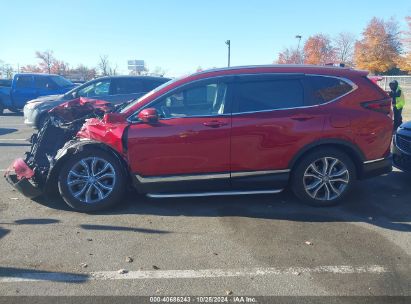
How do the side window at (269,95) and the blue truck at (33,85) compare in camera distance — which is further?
the blue truck at (33,85)

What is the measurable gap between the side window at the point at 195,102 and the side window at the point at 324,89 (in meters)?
1.11

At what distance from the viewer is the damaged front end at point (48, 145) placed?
484 centimetres

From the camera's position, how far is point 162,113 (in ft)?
15.1

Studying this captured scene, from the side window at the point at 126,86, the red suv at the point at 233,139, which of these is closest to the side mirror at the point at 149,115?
the red suv at the point at 233,139

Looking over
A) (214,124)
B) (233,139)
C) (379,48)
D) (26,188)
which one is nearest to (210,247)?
(233,139)

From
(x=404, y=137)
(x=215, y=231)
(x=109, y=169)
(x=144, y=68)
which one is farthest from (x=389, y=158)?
(x=144, y=68)

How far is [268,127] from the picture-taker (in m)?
4.56

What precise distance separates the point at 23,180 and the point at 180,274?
2748 mm

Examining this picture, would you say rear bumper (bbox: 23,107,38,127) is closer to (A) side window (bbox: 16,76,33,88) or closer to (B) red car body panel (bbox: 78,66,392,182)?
(A) side window (bbox: 16,76,33,88)

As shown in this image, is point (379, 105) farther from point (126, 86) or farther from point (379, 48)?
point (379, 48)

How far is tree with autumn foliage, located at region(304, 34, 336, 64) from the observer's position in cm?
7119

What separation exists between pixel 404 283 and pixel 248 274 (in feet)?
4.17

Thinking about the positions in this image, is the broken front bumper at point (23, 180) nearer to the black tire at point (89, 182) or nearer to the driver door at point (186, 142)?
the black tire at point (89, 182)

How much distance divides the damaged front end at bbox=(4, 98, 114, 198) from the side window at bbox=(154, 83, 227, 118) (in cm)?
131
